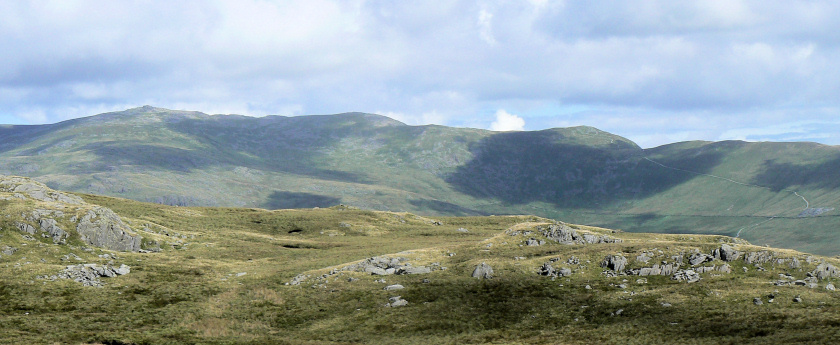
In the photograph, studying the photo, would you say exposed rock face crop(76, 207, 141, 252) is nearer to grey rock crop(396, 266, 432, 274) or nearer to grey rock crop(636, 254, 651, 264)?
grey rock crop(396, 266, 432, 274)

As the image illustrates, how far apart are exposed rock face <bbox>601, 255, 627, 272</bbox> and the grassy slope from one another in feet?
4.26

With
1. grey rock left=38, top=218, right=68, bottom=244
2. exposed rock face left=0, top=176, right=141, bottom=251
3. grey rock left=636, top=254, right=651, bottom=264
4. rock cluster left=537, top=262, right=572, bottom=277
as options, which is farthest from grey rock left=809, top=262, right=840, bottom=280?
grey rock left=38, top=218, right=68, bottom=244

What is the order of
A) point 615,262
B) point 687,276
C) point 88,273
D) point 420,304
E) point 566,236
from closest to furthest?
point 420,304 < point 687,276 < point 615,262 < point 88,273 < point 566,236

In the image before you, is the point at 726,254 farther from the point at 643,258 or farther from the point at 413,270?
the point at 413,270

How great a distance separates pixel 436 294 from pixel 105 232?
216 ft

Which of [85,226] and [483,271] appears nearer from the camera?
[483,271]

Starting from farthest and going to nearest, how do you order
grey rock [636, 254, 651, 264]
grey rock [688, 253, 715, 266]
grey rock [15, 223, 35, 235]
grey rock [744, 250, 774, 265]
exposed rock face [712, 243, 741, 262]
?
grey rock [15, 223, 35, 235] < grey rock [636, 254, 651, 264] < exposed rock face [712, 243, 741, 262] < grey rock [688, 253, 715, 266] < grey rock [744, 250, 774, 265]

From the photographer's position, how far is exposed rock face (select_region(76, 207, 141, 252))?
3846 inches

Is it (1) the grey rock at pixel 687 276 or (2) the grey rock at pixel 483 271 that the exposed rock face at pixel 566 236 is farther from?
(1) the grey rock at pixel 687 276

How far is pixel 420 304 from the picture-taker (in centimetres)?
6469

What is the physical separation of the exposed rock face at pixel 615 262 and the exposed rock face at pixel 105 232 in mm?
81858

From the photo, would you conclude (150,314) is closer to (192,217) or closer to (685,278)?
(685,278)

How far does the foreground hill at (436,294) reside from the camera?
52062mm

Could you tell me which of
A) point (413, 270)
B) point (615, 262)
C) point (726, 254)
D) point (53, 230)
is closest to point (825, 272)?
point (726, 254)
